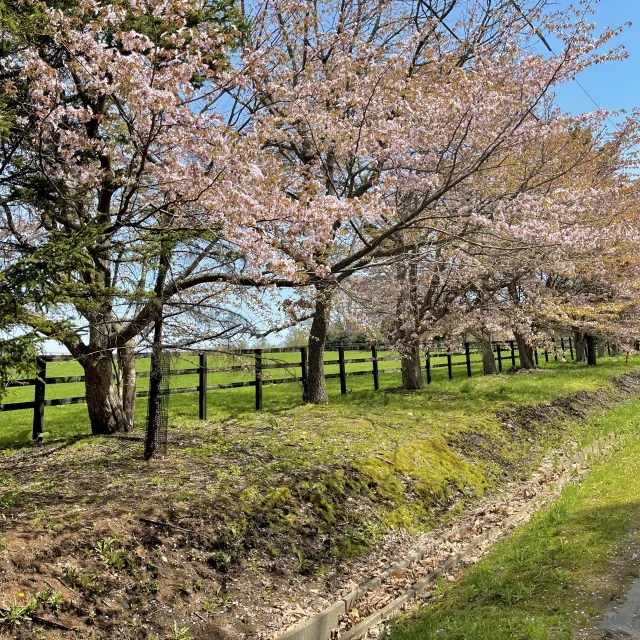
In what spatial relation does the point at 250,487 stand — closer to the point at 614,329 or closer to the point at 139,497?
the point at 139,497

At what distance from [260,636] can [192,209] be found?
478cm

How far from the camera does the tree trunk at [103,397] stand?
770 cm

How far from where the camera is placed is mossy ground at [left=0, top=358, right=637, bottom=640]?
3857 mm

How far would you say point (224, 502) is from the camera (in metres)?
5.18

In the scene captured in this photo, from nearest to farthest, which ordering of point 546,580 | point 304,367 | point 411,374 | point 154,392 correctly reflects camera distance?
point 546,580
point 154,392
point 304,367
point 411,374

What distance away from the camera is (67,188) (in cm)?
600

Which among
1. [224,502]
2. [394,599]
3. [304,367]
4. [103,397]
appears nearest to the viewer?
[394,599]

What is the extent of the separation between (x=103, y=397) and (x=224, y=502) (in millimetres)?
3812

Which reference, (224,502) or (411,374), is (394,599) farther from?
(411,374)

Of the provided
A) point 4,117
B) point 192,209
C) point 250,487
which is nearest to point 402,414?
point 250,487

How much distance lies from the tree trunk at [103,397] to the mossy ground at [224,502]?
590 mm

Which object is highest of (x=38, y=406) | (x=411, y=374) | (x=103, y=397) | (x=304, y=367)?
(x=304, y=367)

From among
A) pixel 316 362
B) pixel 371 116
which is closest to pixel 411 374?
pixel 316 362

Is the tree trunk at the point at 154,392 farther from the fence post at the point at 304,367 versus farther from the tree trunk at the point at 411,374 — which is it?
the tree trunk at the point at 411,374
